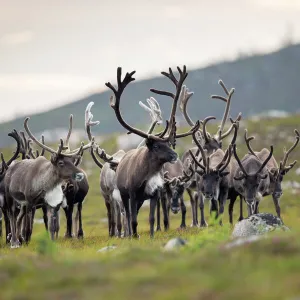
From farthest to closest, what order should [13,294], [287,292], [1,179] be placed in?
1. [1,179]
2. [13,294]
3. [287,292]

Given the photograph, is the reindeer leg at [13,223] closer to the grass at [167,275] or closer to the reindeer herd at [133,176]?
the reindeer herd at [133,176]

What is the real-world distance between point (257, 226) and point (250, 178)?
281 inches

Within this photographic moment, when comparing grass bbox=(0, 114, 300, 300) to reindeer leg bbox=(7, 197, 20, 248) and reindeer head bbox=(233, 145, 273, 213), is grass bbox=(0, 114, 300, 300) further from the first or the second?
reindeer head bbox=(233, 145, 273, 213)

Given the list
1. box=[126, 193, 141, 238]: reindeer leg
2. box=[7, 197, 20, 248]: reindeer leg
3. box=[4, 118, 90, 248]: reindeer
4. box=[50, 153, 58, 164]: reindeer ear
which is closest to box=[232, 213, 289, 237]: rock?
box=[126, 193, 141, 238]: reindeer leg

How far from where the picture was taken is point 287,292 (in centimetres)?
680

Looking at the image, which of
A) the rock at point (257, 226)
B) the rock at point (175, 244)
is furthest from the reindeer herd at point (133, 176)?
the rock at point (175, 244)

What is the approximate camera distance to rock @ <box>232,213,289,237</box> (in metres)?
13.0

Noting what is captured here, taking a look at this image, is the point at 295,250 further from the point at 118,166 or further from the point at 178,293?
the point at 118,166

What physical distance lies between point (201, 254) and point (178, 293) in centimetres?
188

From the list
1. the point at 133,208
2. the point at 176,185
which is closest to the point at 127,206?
the point at 133,208

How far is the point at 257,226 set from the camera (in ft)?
43.3

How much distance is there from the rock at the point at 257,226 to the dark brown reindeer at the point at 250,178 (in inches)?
249

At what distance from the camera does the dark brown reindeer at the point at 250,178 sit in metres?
20.1

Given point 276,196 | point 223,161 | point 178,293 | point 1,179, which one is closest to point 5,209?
point 1,179
